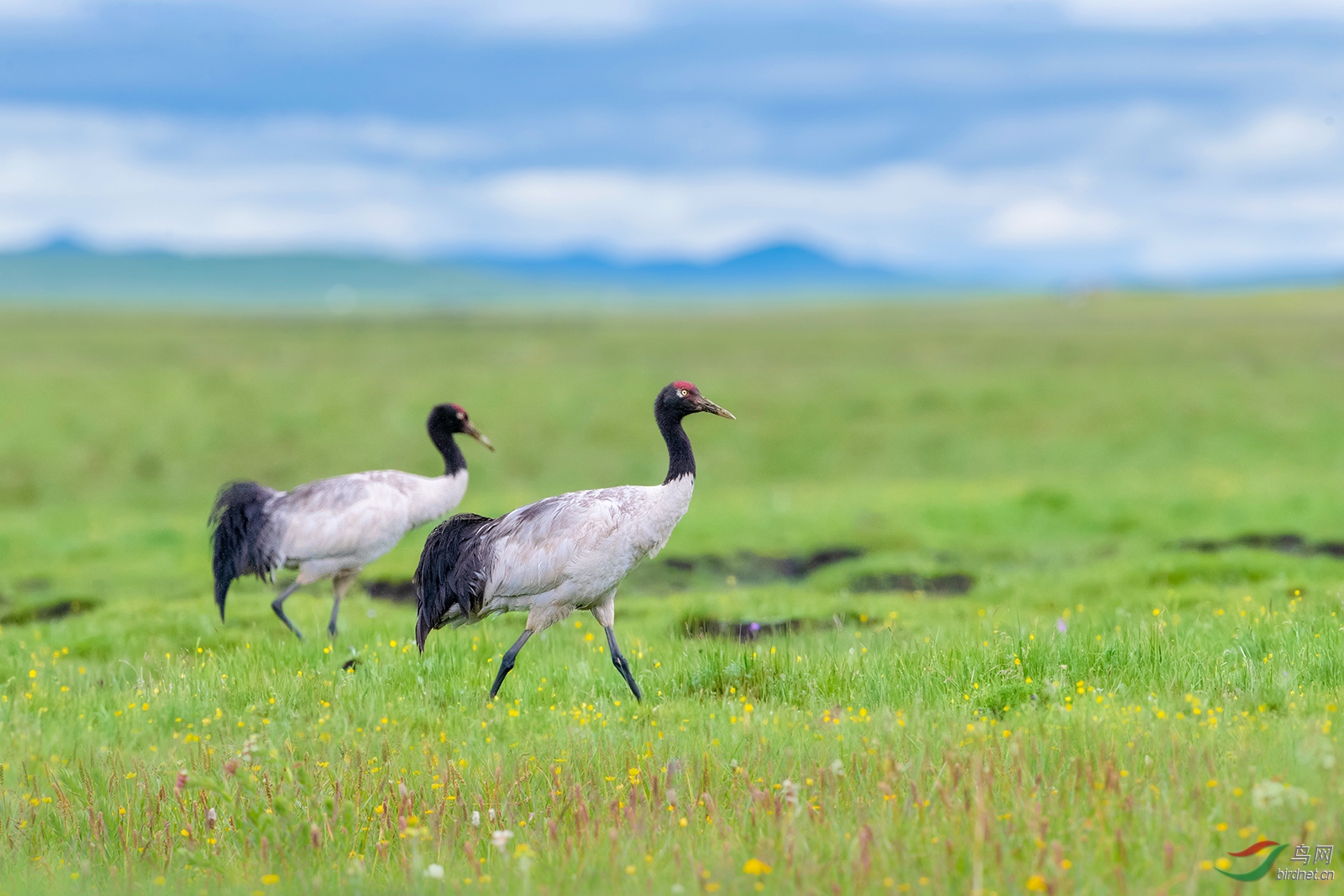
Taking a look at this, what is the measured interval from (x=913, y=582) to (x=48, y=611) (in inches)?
494

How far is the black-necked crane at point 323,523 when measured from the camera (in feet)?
42.8

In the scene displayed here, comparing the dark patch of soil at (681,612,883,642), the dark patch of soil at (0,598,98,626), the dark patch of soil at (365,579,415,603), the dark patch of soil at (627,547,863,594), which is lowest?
the dark patch of soil at (627,547,863,594)

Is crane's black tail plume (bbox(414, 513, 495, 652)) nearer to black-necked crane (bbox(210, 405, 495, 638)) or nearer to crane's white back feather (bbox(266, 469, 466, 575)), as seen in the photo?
black-necked crane (bbox(210, 405, 495, 638))

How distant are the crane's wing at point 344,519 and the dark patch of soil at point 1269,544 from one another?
43.2ft

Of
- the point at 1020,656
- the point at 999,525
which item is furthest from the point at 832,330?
the point at 1020,656

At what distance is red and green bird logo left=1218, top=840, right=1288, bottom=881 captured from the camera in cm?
494

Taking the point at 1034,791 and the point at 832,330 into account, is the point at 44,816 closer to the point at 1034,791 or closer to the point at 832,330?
the point at 1034,791

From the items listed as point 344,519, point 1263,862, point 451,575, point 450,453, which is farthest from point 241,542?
point 1263,862

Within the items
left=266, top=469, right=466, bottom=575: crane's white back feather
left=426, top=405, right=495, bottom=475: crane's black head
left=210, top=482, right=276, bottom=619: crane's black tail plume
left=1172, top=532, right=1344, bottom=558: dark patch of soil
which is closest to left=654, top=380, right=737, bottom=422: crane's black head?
left=266, top=469, right=466, bottom=575: crane's white back feather

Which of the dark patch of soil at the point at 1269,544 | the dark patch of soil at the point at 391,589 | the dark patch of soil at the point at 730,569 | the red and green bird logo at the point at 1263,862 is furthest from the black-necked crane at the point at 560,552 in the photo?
the dark patch of soil at the point at 1269,544

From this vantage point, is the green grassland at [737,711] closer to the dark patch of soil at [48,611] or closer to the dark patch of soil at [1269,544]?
the dark patch of soil at [48,611]

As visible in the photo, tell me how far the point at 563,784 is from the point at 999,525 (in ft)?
54.6

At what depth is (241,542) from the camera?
44.1 feet

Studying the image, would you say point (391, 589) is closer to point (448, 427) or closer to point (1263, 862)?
point (448, 427)
